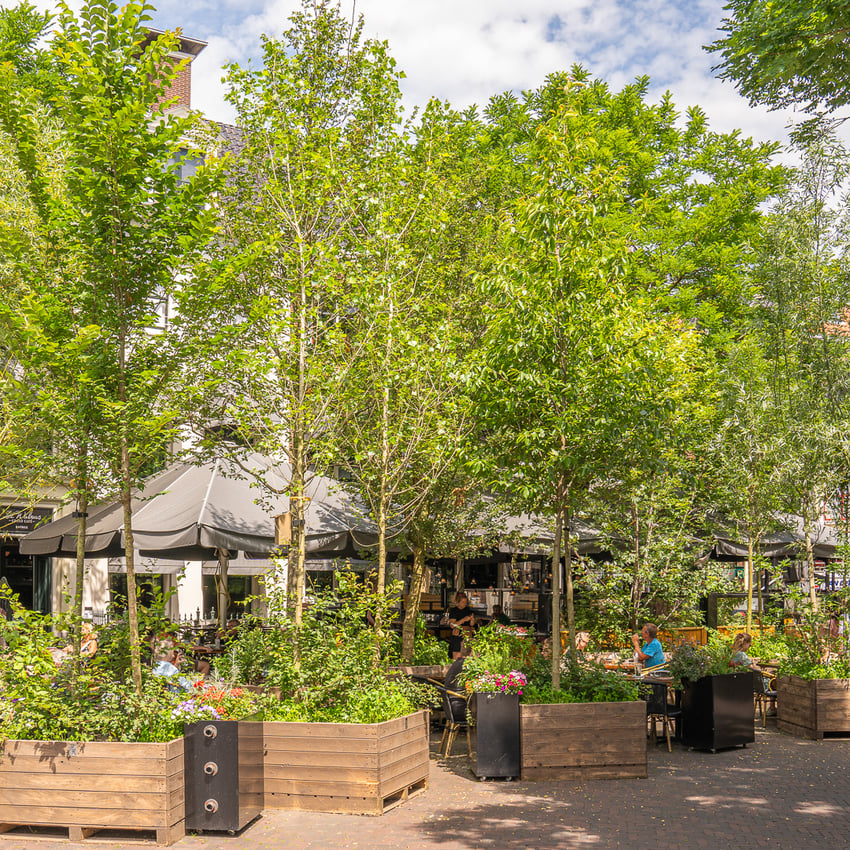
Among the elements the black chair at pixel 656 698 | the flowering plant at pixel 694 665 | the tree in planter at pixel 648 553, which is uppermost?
the tree in planter at pixel 648 553

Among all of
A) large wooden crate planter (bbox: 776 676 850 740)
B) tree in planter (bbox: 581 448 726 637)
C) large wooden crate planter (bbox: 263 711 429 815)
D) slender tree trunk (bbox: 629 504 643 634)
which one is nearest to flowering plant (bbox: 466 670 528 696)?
large wooden crate planter (bbox: 263 711 429 815)

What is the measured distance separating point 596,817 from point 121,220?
6492 mm

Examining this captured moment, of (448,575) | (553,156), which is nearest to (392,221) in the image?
(553,156)

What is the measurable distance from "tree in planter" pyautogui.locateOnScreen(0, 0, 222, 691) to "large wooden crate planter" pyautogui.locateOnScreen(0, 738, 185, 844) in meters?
0.70

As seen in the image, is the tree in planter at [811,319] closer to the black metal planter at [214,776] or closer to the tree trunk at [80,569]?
the black metal planter at [214,776]

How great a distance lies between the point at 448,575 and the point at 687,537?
28.6 ft

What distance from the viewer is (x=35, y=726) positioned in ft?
24.7

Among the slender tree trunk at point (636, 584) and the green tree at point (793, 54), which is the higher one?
the green tree at point (793, 54)

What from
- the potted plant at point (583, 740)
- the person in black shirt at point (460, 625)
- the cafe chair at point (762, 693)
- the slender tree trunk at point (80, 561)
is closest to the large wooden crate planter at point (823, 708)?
the cafe chair at point (762, 693)

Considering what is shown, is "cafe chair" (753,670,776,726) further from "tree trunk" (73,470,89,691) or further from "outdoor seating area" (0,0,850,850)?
"tree trunk" (73,470,89,691)

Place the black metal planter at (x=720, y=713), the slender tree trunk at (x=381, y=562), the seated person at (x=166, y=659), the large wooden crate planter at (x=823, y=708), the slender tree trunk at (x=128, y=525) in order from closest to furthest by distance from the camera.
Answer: the slender tree trunk at (x=128, y=525) → the seated person at (x=166, y=659) → the slender tree trunk at (x=381, y=562) → the black metal planter at (x=720, y=713) → the large wooden crate planter at (x=823, y=708)

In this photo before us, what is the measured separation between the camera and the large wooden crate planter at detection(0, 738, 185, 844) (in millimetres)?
7152

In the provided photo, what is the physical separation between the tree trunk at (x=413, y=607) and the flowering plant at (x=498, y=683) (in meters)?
3.26

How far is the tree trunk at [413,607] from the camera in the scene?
1337cm
